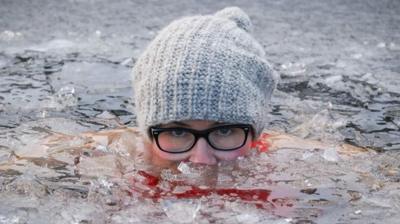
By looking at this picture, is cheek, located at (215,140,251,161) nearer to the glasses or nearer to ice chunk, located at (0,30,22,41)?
the glasses

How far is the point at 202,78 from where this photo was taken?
9.99 ft

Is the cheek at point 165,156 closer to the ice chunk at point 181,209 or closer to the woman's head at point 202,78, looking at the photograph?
the woman's head at point 202,78

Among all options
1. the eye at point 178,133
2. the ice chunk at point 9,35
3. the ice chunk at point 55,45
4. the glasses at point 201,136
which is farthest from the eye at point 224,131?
the ice chunk at point 9,35

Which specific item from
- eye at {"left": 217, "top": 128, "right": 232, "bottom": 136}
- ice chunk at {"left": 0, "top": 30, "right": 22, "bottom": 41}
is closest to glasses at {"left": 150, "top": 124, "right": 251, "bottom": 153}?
eye at {"left": 217, "top": 128, "right": 232, "bottom": 136}

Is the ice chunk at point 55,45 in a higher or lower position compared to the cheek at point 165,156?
lower

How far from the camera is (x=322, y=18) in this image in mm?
7227

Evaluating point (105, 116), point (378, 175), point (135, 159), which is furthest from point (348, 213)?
point (105, 116)

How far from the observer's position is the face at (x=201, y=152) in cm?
311

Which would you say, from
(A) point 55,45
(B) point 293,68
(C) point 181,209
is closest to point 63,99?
(A) point 55,45

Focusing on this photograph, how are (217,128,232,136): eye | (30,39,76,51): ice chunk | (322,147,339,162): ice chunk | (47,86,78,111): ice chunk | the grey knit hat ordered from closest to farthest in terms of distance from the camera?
the grey knit hat < (217,128,232,136): eye < (322,147,339,162): ice chunk < (47,86,78,111): ice chunk < (30,39,76,51): ice chunk

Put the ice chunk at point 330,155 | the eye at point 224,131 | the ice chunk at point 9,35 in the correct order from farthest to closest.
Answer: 1. the ice chunk at point 9,35
2. the ice chunk at point 330,155
3. the eye at point 224,131

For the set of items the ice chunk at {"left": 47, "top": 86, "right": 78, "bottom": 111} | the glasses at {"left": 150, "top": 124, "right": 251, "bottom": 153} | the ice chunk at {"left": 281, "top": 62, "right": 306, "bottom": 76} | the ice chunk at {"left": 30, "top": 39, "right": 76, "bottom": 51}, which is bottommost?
the ice chunk at {"left": 47, "top": 86, "right": 78, "bottom": 111}

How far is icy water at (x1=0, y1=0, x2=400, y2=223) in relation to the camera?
3068 millimetres

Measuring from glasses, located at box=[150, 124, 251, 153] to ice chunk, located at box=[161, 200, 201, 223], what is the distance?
252 mm
